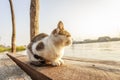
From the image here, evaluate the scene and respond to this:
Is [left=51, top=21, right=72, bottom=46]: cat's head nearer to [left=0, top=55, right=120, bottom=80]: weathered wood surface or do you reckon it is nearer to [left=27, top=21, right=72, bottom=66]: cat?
[left=27, top=21, right=72, bottom=66]: cat

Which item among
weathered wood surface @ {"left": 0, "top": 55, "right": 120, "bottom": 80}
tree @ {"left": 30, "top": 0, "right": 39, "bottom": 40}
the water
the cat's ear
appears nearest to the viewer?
weathered wood surface @ {"left": 0, "top": 55, "right": 120, "bottom": 80}

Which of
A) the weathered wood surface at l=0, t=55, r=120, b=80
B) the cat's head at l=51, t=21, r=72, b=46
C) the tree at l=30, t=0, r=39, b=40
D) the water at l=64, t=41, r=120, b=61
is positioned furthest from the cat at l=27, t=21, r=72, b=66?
the tree at l=30, t=0, r=39, b=40

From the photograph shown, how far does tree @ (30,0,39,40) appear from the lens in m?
5.05

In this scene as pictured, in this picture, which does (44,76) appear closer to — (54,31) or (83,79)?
(83,79)

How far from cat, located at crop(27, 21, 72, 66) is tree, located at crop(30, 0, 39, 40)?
3.01 m

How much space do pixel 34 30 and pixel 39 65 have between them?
3155mm

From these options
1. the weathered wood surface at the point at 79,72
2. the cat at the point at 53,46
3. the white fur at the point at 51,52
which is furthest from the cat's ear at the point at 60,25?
the weathered wood surface at the point at 79,72

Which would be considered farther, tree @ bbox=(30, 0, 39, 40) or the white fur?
tree @ bbox=(30, 0, 39, 40)

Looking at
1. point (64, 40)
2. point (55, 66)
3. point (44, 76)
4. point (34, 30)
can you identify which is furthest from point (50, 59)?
point (34, 30)

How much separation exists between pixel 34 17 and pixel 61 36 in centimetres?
335

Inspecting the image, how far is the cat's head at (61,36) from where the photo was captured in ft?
5.91

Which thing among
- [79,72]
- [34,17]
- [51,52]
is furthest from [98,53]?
[79,72]

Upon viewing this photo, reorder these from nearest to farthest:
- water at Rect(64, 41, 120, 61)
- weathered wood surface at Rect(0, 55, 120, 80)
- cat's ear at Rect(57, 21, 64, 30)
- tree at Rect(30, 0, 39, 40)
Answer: weathered wood surface at Rect(0, 55, 120, 80), cat's ear at Rect(57, 21, 64, 30), water at Rect(64, 41, 120, 61), tree at Rect(30, 0, 39, 40)

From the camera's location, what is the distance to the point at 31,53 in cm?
221
